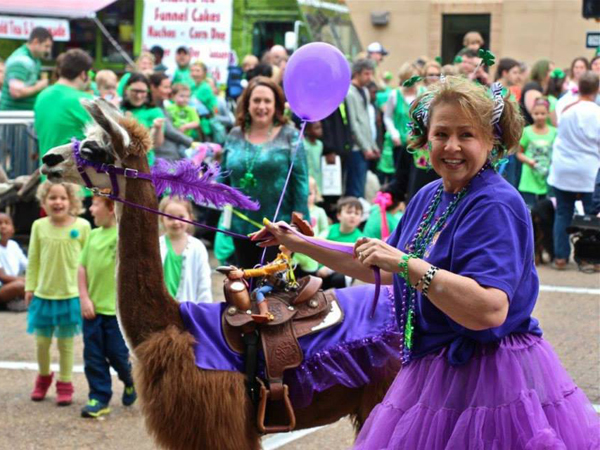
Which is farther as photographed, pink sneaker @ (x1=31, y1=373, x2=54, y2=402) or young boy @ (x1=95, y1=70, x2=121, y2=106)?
young boy @ (x1=95, y1=70, x2=121, y2=106)

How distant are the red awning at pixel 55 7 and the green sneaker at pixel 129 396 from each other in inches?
466

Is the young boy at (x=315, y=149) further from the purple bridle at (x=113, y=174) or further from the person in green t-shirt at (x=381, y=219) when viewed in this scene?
the purple bridle at (x=113, y=174)

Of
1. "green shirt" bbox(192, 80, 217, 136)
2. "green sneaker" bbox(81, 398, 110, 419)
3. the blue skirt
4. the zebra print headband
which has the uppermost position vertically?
"green shirt" bbox(192, 80, 217, 136)

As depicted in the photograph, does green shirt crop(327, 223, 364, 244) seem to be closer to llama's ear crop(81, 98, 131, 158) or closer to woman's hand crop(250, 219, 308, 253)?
llama's ear crop(81, 98, 131, 158)

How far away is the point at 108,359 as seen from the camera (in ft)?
21.1

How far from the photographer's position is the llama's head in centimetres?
441

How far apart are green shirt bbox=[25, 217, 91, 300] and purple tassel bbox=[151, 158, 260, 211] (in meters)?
2.27

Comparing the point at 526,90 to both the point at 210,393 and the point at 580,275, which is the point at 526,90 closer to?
the point at 580,275

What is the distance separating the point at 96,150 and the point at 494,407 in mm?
2157

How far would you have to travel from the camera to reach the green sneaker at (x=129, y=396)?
6301 mm

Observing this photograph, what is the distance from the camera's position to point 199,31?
1594 centimetres

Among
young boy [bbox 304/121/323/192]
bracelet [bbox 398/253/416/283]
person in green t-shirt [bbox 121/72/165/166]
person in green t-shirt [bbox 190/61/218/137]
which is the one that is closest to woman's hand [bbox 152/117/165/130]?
person in green t-shirt [bbox 121/72/165/166]

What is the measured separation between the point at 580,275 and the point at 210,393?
7.06m

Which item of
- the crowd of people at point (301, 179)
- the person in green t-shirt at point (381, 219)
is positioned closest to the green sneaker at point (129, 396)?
the crowd of people at point (301, 179)
